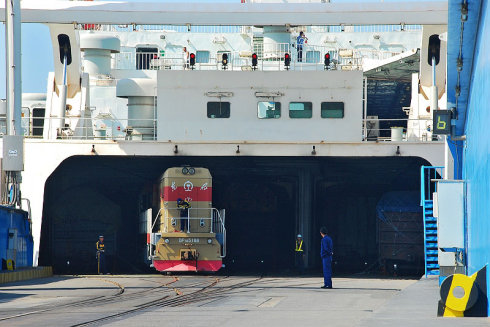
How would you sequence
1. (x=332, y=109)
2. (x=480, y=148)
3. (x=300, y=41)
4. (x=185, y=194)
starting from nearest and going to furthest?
1. (x=480, y=148)
2. (x=185, y=194)
3. (x=332, y=109)
4. (x=300, y=41)

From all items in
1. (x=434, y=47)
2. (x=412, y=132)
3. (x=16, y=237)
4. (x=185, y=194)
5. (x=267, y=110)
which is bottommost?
(x=16, y=237)

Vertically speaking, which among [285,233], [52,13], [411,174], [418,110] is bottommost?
[285,233]

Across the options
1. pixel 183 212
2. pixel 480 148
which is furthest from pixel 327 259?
pixel 480 148

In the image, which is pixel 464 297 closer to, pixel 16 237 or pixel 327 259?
pixel 327 259

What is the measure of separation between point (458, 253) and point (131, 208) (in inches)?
685

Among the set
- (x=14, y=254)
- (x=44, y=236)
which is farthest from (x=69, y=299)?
(x=44, y=236)

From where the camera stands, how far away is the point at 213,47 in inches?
1682

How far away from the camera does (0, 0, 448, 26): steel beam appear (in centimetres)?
2827

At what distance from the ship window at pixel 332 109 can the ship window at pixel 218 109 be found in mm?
3167

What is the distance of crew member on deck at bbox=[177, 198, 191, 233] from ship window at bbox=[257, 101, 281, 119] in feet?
13.7

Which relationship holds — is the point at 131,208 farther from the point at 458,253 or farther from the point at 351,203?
the point at 458,253

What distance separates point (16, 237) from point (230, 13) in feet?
32.2

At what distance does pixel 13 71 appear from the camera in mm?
25766

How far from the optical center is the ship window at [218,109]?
29.0m
